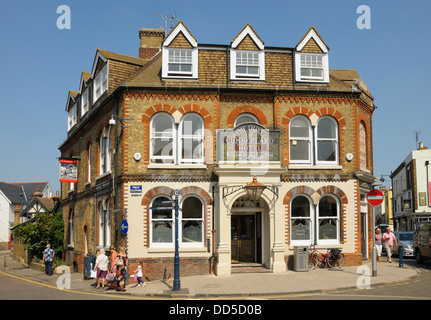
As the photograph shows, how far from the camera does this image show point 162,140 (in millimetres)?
19797

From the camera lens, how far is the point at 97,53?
24156mm

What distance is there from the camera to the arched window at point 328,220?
20.4 meters

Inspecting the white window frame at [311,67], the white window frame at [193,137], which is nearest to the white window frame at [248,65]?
the white window frame at [311,67]

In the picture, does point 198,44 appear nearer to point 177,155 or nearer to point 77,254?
point 177,155

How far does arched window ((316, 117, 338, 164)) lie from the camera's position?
68.0ft

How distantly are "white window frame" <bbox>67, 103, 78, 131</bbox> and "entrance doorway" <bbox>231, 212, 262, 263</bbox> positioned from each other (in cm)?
1483

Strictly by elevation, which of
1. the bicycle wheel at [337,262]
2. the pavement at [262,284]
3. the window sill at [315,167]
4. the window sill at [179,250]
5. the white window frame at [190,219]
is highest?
the window sill at [315,167]

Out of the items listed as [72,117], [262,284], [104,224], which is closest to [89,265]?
[104,224]

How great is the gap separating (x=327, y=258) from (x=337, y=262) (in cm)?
48

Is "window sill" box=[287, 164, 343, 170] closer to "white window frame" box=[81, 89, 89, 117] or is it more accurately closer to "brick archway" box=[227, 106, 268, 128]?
"brick archway" box=[227, 106, 268, 128]

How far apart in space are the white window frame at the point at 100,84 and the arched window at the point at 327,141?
10729 mm

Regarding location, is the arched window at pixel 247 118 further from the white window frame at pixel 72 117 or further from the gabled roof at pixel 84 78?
the white window frame at pixel 72 117

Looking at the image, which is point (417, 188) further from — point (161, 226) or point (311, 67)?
point (161, 226)
